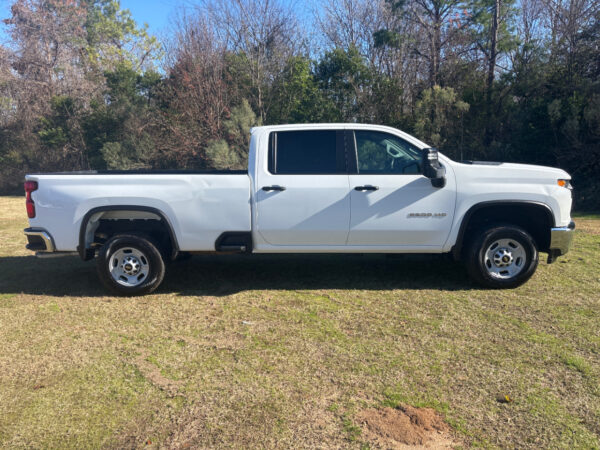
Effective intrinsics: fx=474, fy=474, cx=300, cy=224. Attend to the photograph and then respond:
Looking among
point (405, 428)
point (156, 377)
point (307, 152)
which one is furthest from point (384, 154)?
point (156, 377)

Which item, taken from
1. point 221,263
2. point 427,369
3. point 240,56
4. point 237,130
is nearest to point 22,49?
point 240,56

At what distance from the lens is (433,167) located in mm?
5289

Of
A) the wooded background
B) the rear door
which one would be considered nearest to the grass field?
the rear door

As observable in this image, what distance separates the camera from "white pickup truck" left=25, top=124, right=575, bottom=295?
18.2 ft

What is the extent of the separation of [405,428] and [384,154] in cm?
348

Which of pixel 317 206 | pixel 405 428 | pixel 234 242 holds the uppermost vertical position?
pixel 317 206

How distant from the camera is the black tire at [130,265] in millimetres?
5664

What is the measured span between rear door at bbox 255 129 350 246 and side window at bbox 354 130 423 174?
0.23 m

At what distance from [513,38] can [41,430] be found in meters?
21.6

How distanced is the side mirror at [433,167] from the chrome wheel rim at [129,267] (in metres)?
3.46

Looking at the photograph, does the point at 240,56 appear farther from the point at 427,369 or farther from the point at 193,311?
the point at 427,369

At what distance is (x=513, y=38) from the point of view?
19594 mm

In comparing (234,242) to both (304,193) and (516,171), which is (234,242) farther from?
(516,171)

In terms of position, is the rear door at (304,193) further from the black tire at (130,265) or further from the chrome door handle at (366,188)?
the black tire at (130,265)
